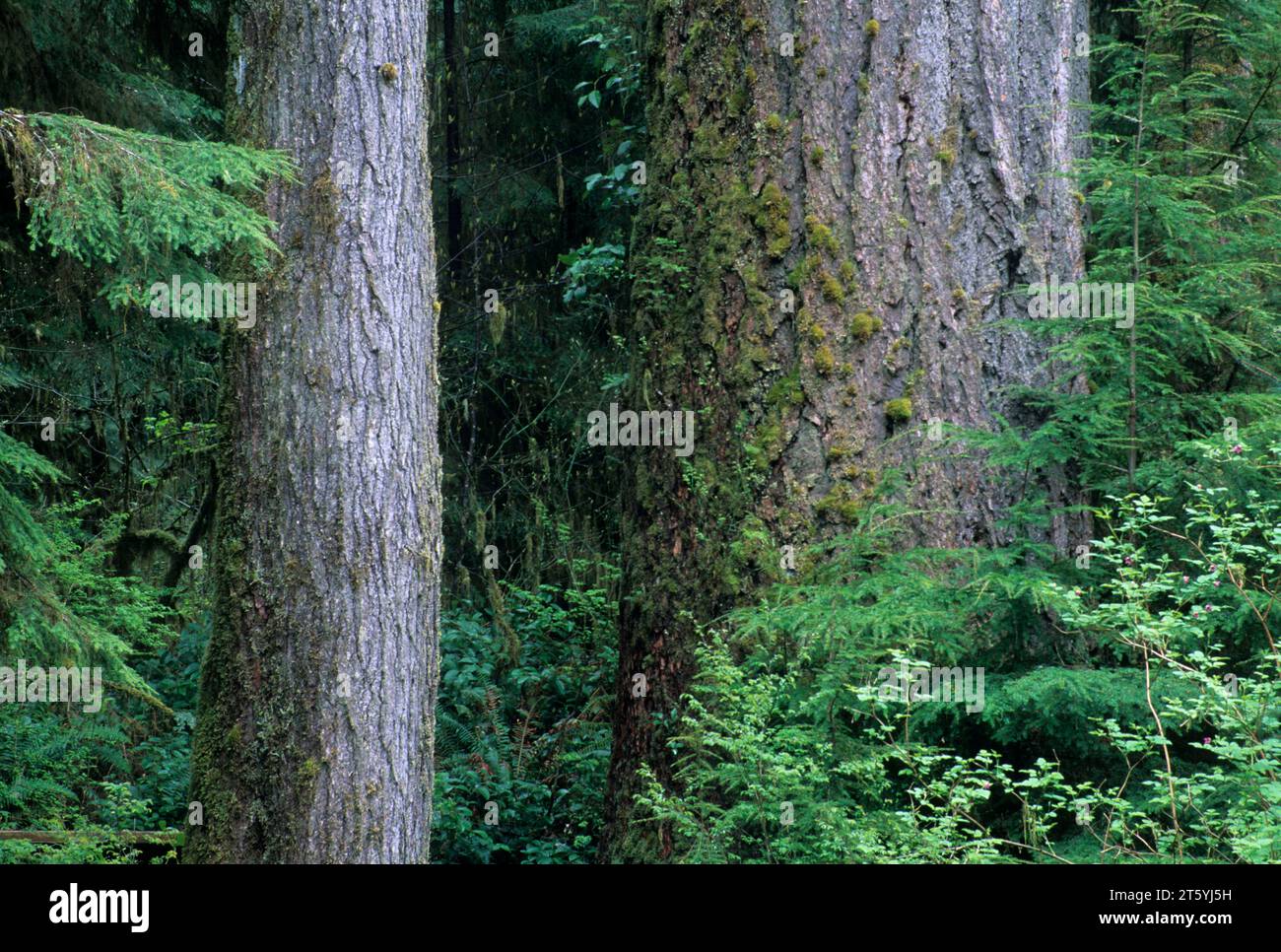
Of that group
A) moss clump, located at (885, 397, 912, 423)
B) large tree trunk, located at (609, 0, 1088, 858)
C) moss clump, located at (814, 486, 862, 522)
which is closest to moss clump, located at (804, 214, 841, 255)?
large tree trunk, located at (609, 0, 1088, 858)

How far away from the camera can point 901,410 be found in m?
5.70

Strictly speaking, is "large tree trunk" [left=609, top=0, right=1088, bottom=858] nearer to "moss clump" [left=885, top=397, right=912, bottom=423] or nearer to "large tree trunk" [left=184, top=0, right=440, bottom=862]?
"moss clump" [left=885, top=397, right=912, bottom=423]

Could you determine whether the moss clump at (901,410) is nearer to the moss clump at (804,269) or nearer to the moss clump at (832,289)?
the moss clump at (832,289)

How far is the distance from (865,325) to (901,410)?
0.44 meters

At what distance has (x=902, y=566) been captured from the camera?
496 cm

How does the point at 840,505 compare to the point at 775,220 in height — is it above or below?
below

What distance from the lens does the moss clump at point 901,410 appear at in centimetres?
570

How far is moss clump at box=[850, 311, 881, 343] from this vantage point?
575 cm

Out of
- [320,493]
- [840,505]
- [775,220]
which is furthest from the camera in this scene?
[775,220]

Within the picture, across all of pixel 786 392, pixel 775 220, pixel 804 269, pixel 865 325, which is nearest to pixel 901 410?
pixel 865 325

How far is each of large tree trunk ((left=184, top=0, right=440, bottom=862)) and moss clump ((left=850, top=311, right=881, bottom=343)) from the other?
2.10 metres

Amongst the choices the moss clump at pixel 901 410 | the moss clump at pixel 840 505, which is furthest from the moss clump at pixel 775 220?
the moss clump at pixel 840 505

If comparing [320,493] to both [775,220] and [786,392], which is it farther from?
[775,220]
